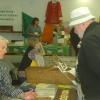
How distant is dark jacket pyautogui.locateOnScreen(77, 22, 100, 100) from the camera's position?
212 centimetres

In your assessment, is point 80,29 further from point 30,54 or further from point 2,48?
point 30,54

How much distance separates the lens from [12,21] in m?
9.37

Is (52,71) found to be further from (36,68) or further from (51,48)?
(51,48)

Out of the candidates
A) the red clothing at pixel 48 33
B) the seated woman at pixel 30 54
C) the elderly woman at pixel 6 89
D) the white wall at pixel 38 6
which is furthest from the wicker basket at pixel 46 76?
the white wall at pixel 38 6

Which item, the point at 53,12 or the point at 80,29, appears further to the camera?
the point at 53,12

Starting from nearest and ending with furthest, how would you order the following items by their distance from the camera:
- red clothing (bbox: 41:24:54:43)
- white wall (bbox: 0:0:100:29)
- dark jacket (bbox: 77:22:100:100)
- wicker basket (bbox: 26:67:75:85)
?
1. dark jacket (bbox: 77:22:100:100)
2. wicker basket (bbox: 26:67:75:85)
3. red clothing (bbox: 41:24:54:43)
4. white wall (bbox: 0:0:100:29)

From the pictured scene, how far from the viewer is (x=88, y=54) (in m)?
2.14

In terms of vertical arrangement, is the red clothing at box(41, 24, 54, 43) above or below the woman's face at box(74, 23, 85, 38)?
below

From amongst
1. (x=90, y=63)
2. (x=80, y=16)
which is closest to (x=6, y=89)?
(x=90, y=63)

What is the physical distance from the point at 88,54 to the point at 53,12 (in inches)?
263

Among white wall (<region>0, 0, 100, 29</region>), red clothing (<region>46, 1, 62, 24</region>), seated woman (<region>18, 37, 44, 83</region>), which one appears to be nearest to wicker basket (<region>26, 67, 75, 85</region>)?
seated woman (<region>18, 37, 44, 83</region>)

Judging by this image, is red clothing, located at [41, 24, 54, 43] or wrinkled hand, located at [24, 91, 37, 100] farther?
red clothing, located at [41, 24, 54, 43]

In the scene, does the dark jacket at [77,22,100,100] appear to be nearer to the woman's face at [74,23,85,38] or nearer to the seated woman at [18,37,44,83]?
the woman's face at [74,23,85,38]

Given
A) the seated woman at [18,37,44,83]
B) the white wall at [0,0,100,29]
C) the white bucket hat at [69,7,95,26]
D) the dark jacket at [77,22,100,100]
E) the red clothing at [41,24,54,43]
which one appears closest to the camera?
the dark jacket at [77,22,100,100]
